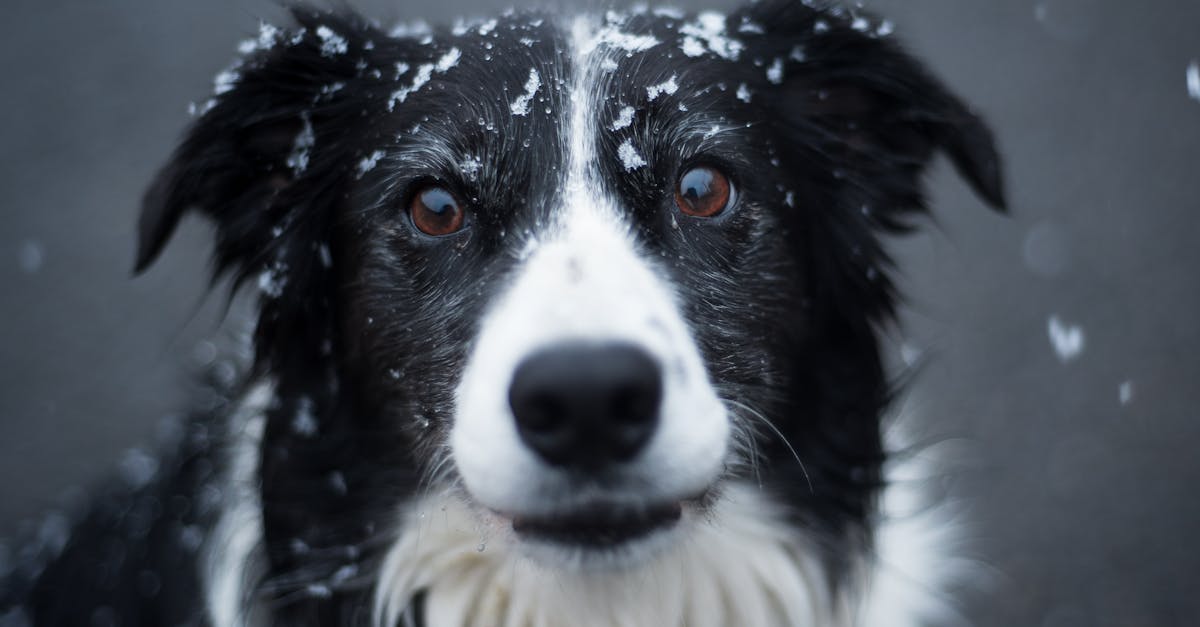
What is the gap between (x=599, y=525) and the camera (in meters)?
1.81

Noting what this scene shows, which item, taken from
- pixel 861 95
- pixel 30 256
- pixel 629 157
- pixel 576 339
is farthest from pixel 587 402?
pixel 30 256

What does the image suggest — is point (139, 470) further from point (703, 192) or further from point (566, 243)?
point (703, 192)

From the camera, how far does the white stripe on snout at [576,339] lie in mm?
1684

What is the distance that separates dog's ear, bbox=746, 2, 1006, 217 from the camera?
2396mm

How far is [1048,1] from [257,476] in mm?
5078

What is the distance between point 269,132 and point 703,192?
3.86ft

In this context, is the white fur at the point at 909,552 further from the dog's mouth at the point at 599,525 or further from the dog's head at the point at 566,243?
the dog's mouth at the point at 599,525

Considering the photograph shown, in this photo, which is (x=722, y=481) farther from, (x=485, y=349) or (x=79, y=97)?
(x=79, y=97)

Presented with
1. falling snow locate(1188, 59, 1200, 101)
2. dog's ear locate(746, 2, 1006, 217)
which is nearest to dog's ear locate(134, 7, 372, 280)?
dog's ear locate(746, 2, 1006, 217)

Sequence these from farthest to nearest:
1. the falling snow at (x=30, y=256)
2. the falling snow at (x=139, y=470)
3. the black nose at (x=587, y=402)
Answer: the falling snow at (x=30, y=256) < the falling snow at (x=139, y=470) < the black nose at (x=587, y=402)

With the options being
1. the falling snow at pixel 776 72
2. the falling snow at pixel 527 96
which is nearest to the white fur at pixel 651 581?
the falling snow at pixel 527 96

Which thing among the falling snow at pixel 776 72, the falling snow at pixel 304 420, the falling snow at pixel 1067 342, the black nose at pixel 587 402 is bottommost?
the falling snow at pixel 1067 342

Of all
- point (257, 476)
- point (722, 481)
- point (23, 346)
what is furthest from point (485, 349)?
point (23, 346)

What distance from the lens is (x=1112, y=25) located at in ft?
17.0
